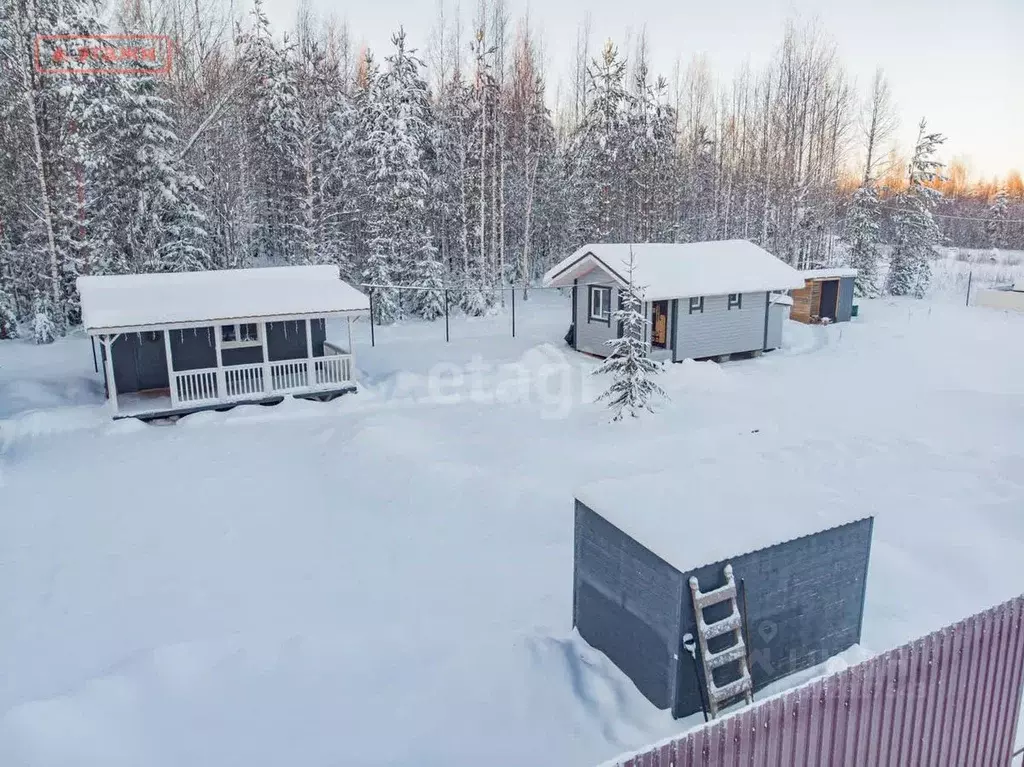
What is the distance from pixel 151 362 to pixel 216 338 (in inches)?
83.8

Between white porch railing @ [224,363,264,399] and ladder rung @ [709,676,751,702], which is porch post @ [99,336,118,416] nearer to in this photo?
white porch railing @ [224,363,264,399]

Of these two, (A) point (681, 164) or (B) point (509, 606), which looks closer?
(B) point (509, 606)

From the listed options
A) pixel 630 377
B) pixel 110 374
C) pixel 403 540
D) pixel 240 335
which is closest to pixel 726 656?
pixel 403 540

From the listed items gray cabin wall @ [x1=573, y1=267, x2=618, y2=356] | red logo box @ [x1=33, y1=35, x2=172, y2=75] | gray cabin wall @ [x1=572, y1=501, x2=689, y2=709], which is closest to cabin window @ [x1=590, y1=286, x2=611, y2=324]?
gray cabin wall @ [x1=573, y1=267, x2=618, y2=356]

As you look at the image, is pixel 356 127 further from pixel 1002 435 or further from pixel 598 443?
pixel 1002 435

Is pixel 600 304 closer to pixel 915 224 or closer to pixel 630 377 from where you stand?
pixel 630 377

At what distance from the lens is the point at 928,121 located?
31.2 metres

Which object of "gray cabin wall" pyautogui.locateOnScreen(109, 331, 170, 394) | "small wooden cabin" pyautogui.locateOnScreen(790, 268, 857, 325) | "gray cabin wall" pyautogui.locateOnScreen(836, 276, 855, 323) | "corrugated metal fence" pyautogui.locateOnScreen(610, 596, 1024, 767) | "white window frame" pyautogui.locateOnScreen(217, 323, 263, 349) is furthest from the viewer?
"gray cabin wall" pyautogui.locateOnScreen(836, 276, 855, 323)

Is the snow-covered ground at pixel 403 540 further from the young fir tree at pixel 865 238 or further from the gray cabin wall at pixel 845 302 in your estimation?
the young fir tree at pixel 865 238

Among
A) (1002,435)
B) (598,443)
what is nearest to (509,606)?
(598,443)

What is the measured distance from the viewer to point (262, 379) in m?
15.3

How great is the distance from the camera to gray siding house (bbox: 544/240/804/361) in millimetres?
18219

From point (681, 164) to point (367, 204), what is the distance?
63.6 feet

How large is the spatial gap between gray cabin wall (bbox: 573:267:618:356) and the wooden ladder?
13.5 metres
